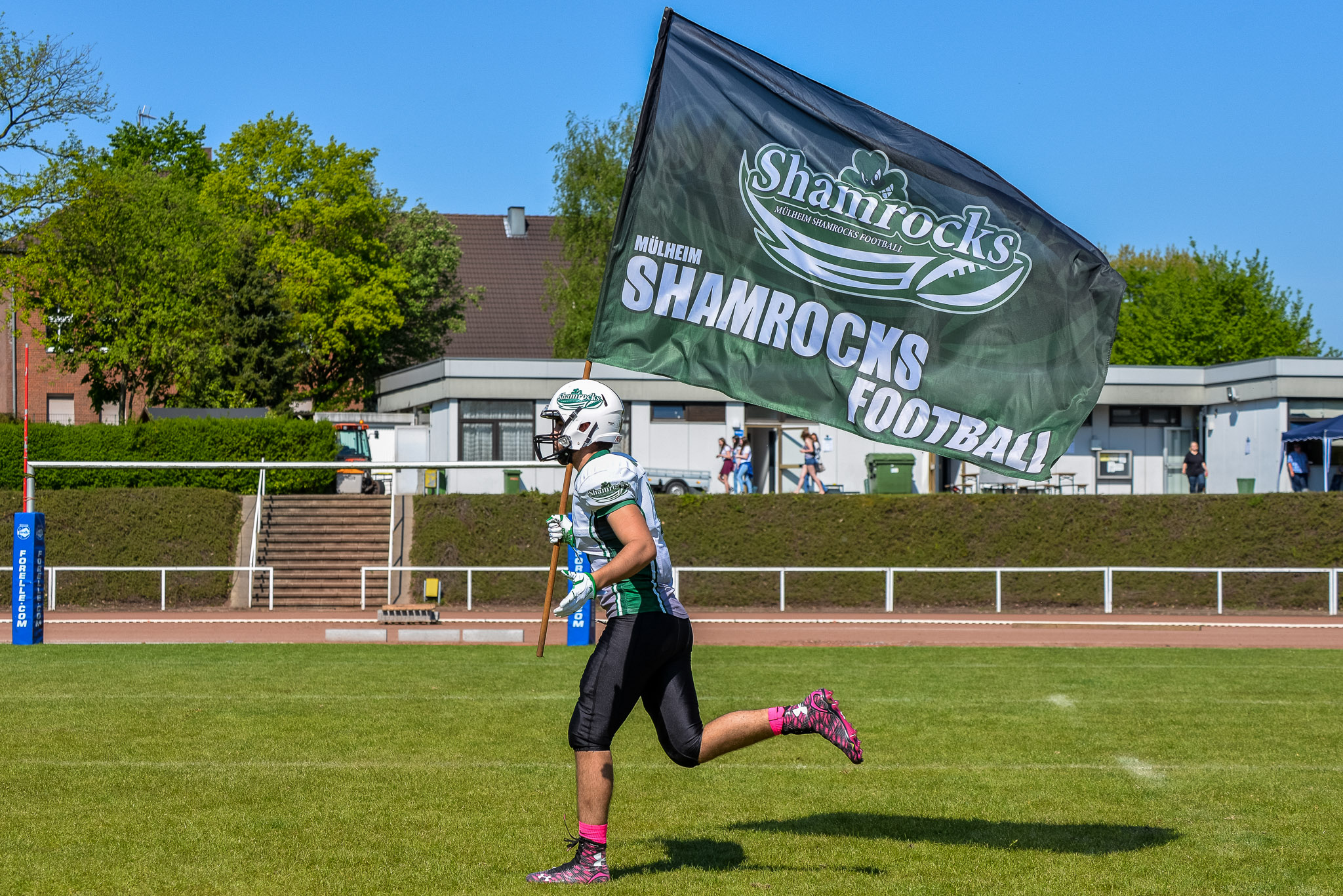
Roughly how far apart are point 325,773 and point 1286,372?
1498 inches

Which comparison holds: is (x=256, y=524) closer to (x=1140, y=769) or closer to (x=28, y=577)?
(x=28, y=577)

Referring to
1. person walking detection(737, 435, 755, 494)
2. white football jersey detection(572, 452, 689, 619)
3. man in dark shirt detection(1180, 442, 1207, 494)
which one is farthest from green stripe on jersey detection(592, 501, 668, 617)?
man in dark shirt detection(1180, 442, 1207, 494)

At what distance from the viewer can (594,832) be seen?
5.80 metres

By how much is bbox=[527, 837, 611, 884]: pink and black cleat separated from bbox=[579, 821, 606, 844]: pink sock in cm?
1

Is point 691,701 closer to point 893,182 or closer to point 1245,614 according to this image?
point 893,182

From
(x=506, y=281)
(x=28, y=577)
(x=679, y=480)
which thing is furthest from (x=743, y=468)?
(x=506, y=281)

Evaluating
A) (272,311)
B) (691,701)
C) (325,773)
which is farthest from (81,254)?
(691,701)

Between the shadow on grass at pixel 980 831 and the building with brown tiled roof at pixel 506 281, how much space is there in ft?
195

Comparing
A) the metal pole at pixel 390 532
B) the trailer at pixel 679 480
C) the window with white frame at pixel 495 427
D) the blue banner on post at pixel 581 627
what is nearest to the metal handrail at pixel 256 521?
the metal pole at pixel 390 532

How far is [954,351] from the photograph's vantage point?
730 centimetres

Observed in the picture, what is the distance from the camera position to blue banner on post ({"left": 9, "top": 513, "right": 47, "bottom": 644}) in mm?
17500

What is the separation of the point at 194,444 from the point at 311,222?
1836 centimetres

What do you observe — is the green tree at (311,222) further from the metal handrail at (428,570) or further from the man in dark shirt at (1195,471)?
the man in dark shirt at (1195,471)

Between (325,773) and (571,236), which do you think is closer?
(325,773)
